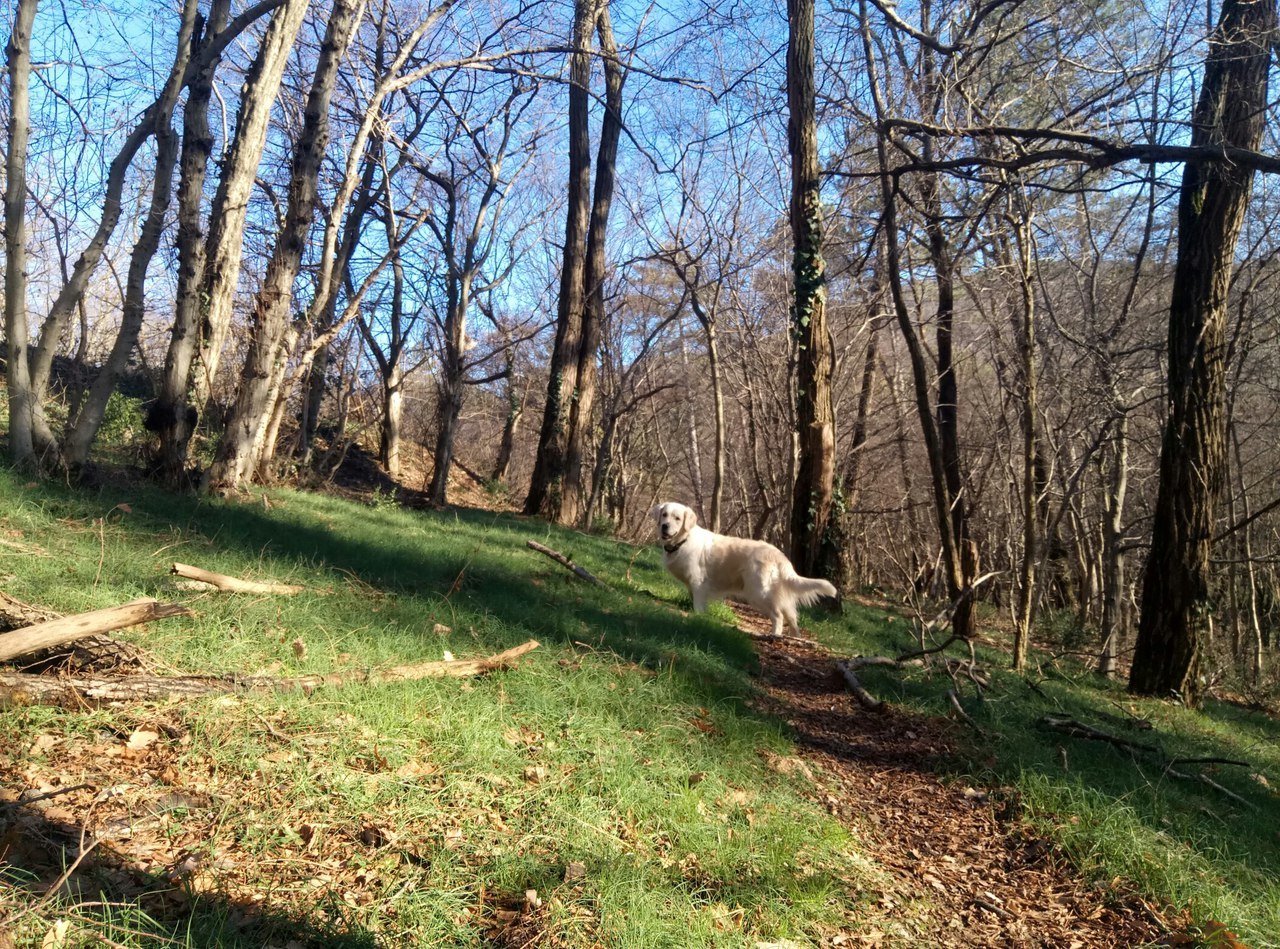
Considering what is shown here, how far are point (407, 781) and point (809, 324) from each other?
6833mm

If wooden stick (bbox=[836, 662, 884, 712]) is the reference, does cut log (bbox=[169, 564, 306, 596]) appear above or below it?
above

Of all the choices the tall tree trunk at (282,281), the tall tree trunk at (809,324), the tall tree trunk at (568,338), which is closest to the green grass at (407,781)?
the tall tree trunk at (282,281)

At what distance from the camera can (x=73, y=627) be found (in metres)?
3.12

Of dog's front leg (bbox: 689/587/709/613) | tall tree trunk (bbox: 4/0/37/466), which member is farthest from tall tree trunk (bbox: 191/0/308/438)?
dog's front leg (bbox: 689/587/709/613)

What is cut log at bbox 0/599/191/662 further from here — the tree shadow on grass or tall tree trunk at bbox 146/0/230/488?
tall tree trunk at bbox 146/0/230/488

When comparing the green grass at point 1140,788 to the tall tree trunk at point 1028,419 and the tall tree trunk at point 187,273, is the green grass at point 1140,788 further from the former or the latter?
the tall tree trunk at point 187,273

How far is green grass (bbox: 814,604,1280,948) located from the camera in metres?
3.41

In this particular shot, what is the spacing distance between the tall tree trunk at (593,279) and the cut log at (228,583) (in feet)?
30.9

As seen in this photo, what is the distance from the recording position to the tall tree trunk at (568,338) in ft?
46.3

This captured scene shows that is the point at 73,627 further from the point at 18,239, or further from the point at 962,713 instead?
the point at 18,239

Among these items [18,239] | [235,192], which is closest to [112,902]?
[18,239]

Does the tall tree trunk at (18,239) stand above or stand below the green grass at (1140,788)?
above

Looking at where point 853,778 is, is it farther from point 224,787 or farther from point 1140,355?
point 1140,355

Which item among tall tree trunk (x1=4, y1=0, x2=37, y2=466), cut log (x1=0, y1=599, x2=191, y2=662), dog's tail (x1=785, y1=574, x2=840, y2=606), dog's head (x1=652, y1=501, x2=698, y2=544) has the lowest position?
cut log (x1=0, y1=599, x2=191, y2=662)
